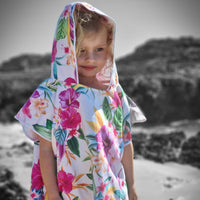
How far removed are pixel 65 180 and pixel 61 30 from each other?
1.89 ft

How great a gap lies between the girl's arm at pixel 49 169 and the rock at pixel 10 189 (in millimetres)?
1043

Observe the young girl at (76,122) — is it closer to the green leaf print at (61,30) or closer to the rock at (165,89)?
the green leaf print at (61,30)

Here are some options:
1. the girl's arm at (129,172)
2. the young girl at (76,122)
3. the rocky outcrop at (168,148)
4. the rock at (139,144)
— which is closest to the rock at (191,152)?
the rocky outcrop at (168,148)

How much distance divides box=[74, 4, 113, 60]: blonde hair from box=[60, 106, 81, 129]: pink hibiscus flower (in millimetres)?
234

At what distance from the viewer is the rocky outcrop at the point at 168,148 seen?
2.63 meters

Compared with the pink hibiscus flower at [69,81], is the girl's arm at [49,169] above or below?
→ below

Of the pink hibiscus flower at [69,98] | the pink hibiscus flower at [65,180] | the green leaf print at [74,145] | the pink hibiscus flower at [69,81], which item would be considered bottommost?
the pink hibiscus flower at [65,180]

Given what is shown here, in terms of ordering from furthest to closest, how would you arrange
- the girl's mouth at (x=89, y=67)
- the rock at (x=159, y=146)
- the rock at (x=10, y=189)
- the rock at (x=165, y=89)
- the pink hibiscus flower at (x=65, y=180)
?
the rock at (x=165, y=89) < the rock at (x=159, y=146) < the rock at (x=10, y=189) < the girl's mouth at (x=89, y=67) < the pink hibiscus flower at (x=65, y=180)

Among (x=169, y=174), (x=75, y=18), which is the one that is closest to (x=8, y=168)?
(x=169, y=174)

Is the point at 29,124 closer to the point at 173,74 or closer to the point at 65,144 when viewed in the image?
the point at 65,144

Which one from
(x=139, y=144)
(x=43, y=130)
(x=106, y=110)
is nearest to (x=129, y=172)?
(x=106, y=110)

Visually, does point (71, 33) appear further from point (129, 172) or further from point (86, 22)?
point (129, 172)

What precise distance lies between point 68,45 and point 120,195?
61 cm

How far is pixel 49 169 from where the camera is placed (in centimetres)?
114
